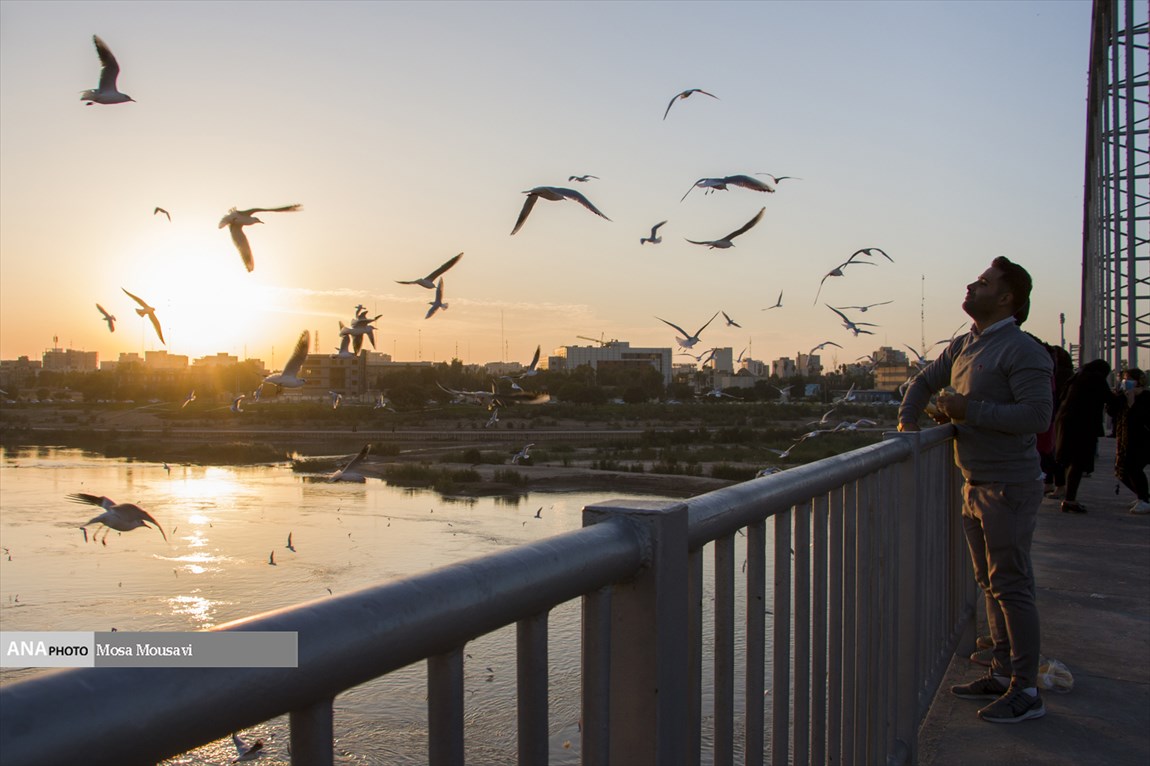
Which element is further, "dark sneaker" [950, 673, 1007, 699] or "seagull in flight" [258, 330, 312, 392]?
"seagull in flight" [258, 330, 312, 392]

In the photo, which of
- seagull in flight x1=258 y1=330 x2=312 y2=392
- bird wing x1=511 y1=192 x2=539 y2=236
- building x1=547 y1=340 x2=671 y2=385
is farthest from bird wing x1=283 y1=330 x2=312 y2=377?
building x1=547 y1=340 x2=671 y2=385

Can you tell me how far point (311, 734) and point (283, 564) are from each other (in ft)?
49.1

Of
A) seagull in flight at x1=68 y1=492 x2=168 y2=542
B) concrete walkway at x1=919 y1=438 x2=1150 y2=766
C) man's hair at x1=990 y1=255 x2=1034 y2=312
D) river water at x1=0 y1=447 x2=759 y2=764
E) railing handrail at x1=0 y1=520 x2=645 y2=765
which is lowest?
river water at x1=0 y1=447 x2=759 y2=764

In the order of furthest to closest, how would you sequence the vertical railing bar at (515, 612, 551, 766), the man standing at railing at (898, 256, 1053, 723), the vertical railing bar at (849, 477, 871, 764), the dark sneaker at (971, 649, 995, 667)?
the dark sneaker at (971, 649, 995, 667)
the man standing at railing at (898, 256, 1053, 723)
the vertical railing bar at (849, 477, 871, 764)
the vertical railing bar at (515, 612, 551, 766)

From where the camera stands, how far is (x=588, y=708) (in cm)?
137

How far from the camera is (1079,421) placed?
34.1 feet

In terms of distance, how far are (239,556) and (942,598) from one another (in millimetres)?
13857

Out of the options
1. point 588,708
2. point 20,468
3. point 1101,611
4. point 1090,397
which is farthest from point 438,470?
point 588,708

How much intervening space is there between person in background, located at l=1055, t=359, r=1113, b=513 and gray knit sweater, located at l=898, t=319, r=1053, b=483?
271 inches

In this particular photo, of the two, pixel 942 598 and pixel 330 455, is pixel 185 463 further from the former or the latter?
pixel 942 598

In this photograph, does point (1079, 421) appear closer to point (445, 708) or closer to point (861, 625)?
point (861, 625)

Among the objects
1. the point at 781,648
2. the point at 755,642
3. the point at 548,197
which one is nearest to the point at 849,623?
the point at 781,648

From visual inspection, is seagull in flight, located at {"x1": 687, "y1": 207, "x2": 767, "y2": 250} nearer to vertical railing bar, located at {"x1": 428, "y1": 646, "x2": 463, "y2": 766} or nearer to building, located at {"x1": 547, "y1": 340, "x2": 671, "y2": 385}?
vertical railing bar, located at {"x1": 428, "y1": 646, "x2": 463, "y2": 766}

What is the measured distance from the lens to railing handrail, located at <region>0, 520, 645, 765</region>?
66 centimetres
